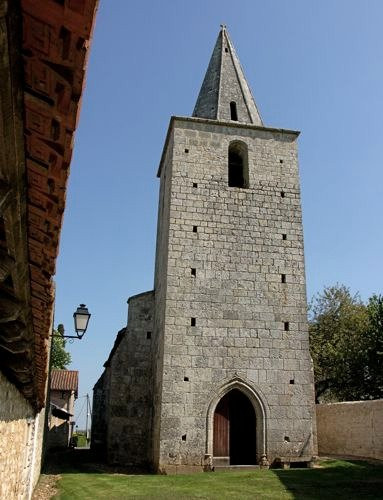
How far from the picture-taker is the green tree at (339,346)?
26.6 metres

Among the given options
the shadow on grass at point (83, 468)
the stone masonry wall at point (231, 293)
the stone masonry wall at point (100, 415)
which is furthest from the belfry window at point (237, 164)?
the stone masonry wall at point (100, 415)

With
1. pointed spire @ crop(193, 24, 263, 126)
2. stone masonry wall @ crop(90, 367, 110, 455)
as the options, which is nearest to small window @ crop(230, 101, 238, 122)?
pointed spire @ crop(193, 24, 263, 126)

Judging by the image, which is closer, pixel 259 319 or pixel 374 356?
pixel 259 319

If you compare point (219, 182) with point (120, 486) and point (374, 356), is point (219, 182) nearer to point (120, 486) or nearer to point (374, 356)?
point (120, 486)

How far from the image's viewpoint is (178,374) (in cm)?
1436

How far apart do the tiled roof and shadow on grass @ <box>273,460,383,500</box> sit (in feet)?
79.5

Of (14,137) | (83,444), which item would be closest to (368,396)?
(83,444)

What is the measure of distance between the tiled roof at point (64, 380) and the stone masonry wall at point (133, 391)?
18.5 metres

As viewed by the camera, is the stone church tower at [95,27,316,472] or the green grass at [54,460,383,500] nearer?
the green grass at [54,460,383,500]

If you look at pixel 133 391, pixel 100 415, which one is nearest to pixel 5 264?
pixel 133 391

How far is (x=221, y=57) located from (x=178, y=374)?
13.9 m

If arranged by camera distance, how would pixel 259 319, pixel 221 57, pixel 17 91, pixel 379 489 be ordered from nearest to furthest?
1. pixel 17 91
2. pixel 379 489
3. pixel 259 319
4. pixel 221 57

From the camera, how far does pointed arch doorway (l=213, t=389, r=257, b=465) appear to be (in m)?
14.3

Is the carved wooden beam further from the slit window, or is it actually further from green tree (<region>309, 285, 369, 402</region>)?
green tree (<region>309, 285, 369, 402</region>)
